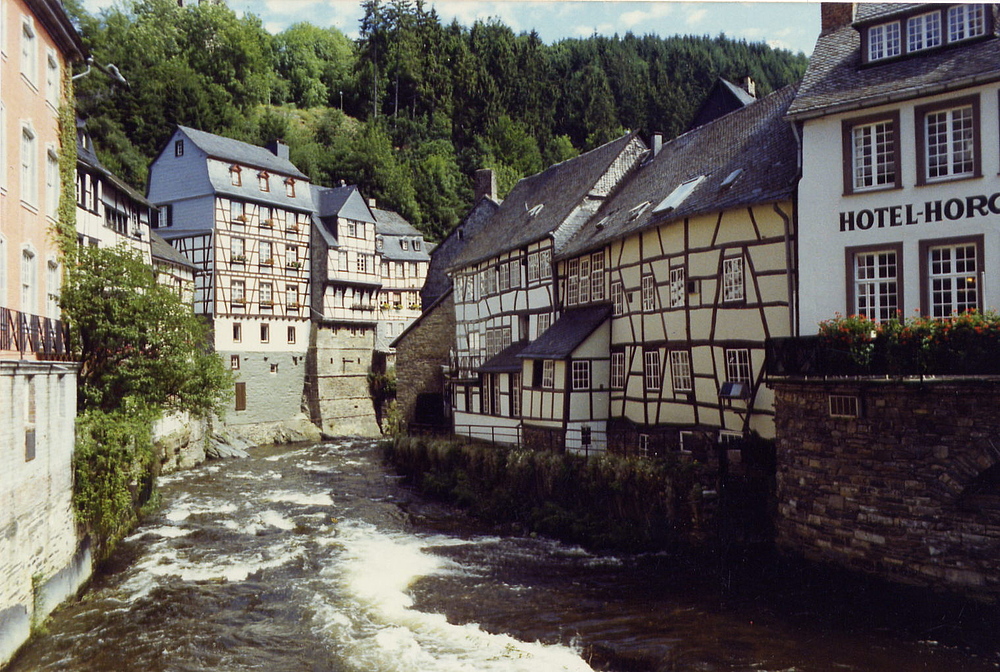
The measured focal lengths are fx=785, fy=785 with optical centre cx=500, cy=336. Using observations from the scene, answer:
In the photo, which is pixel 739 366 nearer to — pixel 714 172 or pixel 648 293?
pixel 648 293

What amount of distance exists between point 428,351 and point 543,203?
8774 millimetres

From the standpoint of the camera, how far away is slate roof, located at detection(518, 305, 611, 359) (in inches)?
830

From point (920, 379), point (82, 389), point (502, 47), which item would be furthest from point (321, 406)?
point (502, 47)

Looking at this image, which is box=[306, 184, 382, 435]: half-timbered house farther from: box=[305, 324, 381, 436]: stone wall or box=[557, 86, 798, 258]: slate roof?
box=[557, 86, 798, 258]: slate roof

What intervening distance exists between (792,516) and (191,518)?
14.9m

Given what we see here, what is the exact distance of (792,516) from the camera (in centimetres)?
1342

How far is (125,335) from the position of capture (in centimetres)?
1733

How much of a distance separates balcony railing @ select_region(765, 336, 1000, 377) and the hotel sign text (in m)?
2.64

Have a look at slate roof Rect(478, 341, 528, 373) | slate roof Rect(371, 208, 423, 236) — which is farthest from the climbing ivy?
slate roof Rect(371, 208, 423, 236)

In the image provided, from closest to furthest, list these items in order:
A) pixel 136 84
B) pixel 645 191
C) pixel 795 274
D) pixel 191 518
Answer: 1. pixel 795 274
2. pixel 191 518
3. pixel 645 191
4. pixel 136 84

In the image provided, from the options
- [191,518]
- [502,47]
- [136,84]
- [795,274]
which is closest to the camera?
[795,274]

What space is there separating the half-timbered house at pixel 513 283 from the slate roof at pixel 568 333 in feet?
3.33

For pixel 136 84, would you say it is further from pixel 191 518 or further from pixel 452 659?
pixel 452 659

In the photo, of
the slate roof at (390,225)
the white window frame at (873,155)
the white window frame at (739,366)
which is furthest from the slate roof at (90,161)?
the slate roof at (390,225)
